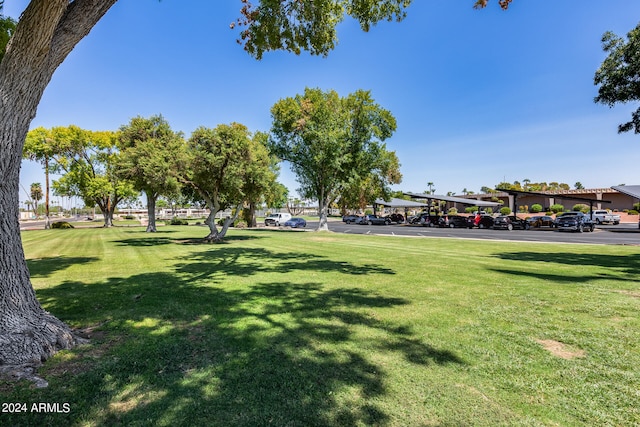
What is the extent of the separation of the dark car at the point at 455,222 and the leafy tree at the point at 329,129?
14260 mm

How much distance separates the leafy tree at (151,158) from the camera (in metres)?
17.9

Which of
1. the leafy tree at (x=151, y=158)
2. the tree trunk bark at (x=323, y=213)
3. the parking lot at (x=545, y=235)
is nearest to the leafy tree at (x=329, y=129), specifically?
the tree trunk bark at (x=323, y=213)

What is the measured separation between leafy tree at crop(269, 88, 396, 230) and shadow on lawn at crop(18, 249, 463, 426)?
23321 mm

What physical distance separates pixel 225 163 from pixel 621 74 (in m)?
19.2

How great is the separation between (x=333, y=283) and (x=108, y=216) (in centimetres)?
4165

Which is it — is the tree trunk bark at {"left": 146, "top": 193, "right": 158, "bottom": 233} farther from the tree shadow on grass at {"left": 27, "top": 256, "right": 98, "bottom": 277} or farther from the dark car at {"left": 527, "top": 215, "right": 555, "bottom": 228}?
the dark car at {"left": 527, "top": 215, "right": 555, "bottom": 228}

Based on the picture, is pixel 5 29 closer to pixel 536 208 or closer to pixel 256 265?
pixel 256 265

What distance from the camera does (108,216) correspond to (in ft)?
128

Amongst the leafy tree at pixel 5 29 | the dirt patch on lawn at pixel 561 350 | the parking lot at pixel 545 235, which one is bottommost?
the parking lot at pixel 545 235

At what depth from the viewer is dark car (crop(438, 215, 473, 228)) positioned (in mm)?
37222

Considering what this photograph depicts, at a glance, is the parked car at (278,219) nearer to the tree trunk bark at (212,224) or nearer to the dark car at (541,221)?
the tree trunk bark at (212,224)

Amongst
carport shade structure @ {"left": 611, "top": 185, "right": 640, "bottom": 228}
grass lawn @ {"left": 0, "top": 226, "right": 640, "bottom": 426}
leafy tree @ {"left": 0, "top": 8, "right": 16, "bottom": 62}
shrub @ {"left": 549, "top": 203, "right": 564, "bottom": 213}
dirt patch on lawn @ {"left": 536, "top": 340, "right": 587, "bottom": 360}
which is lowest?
dirt patch on lawn @ {"left": 536, "top": 340, "right": 587, "bottom": 360}

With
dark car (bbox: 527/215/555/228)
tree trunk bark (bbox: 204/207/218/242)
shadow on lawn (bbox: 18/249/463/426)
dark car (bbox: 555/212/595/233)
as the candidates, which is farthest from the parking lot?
shadow on lawn (bbox: 18/249/463/426)

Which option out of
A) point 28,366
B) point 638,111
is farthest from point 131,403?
point 638,111
